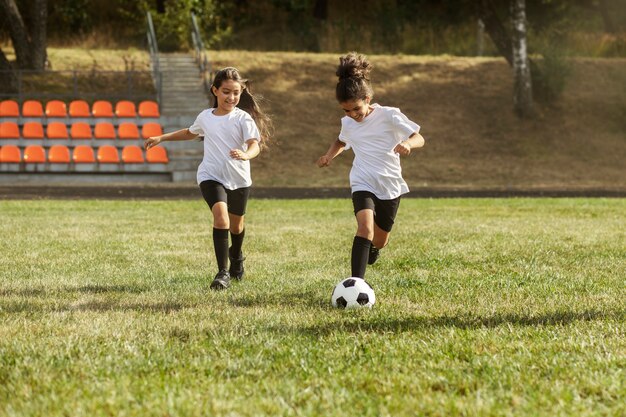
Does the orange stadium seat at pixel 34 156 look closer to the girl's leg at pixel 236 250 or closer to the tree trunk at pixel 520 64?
Answer: the tree trunk at pixel 520 64

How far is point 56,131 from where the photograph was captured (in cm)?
2664

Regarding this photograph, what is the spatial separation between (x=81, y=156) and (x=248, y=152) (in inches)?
761

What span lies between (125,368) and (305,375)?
920 millimetres

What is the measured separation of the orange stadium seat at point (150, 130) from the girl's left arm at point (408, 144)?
20.0 metres

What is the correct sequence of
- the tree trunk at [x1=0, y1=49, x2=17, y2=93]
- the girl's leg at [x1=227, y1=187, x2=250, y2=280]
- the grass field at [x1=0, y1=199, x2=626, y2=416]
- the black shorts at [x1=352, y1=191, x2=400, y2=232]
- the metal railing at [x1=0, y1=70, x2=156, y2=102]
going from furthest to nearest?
the tree trunk at [x1=0, y1=49, x2=17, y2=93], the metal railing at [x1=0, y1=70, x2=156, y2=102], the girl's leg at [x1=227, y1=187, x2=250, y2=280], the black shorts at [x1=352, y1=191, x2=400, y2=232], the grass field at [x1=0, y1=199, x2=626, y2=416]

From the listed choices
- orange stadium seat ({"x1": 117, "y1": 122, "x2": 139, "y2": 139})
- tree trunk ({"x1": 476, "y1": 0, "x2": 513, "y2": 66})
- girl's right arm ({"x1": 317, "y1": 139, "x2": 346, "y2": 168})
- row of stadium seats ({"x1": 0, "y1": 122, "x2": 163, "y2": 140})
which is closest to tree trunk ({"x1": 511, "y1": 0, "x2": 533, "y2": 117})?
tree trunk ({"x1": 476, "y1": 0, "x2": 513, "y2": 66})

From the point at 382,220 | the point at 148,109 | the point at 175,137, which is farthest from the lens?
the point at 148,109

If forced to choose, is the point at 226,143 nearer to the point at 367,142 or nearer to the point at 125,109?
the point at 367,142

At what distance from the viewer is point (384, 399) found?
4.01 meters

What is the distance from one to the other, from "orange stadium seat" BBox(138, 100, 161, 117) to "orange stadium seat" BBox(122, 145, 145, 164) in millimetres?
1723

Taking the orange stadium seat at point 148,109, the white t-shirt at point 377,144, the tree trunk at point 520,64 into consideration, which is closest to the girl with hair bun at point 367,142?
the white t-shirt at point 377,144

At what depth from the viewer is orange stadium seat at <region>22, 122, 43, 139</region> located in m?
26.6

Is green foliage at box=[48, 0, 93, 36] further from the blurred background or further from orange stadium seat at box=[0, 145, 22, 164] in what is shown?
orange stadium seat at box=[0, 145, 22, 164]

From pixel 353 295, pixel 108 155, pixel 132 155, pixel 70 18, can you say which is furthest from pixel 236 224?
pixel 70 18
